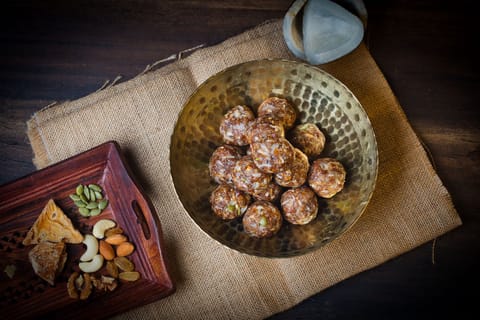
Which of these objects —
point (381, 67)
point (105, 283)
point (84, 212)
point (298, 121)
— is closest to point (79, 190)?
point (84, 212)

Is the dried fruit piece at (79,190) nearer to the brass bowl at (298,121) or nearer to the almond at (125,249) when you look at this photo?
the almond at (125,249)

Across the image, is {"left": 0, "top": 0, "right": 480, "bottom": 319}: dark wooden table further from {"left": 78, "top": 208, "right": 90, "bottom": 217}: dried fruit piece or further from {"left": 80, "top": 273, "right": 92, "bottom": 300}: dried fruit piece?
{"left": 80, "top": 273, "right": 92, "bottom": 300}: dried fruit piece

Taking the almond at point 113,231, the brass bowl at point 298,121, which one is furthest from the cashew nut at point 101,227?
the brass bowl at point 298,121

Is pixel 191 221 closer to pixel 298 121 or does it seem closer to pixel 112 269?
pixel 112 269

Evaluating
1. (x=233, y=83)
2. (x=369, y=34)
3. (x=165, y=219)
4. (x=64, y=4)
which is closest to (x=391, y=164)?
(x=369, y=34)

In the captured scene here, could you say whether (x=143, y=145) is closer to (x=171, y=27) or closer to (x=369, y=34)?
(x=171, y=27)
